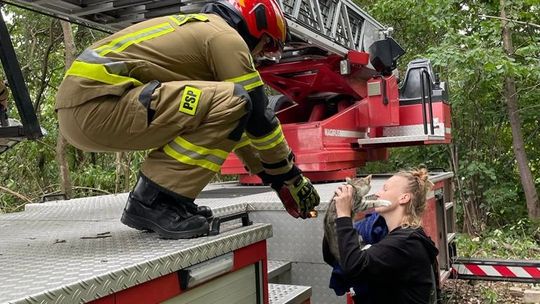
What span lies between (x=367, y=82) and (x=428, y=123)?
75cm

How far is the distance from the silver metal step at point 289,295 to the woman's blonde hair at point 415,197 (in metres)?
0.60

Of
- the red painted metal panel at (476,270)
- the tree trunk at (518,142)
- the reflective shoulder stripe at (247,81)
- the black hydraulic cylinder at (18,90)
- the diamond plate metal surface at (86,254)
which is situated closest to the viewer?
the diamond plate metal surface at (86,254)

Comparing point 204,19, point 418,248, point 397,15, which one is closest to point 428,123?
point 418,248

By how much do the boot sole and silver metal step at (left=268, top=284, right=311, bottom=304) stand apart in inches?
24.8

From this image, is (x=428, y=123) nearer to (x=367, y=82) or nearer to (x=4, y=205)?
(x=367, y=82)

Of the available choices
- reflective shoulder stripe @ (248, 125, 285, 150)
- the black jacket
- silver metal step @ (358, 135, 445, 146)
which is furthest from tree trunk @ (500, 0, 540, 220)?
reflective shoulder stripe @ (248, 125, 285, 150)

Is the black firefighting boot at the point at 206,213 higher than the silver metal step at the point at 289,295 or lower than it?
higher

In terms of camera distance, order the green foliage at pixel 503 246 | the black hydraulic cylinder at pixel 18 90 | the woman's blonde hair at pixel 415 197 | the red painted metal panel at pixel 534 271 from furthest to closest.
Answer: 1. the green foliage at pixel 503 246
2. the red painted metal panel at pixel 534 271
3. the black hydraulic cylinder at pixel 18 90
4. the woman's blonde hair at pixel 415 197

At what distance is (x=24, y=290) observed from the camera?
4.42ft

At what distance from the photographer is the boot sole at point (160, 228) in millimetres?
2072

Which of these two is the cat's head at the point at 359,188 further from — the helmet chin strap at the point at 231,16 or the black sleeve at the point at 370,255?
the helmet chin strap at the point at 231,16

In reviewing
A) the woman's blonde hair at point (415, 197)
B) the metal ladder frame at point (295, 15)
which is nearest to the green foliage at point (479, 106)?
the metal ladder frame at point (295, 15)

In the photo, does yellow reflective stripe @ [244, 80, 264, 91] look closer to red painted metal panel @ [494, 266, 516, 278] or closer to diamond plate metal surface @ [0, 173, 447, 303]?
diamond plate metal surface @ [0, 173, 447, 303]

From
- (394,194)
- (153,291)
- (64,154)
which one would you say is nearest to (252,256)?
(153,291)
